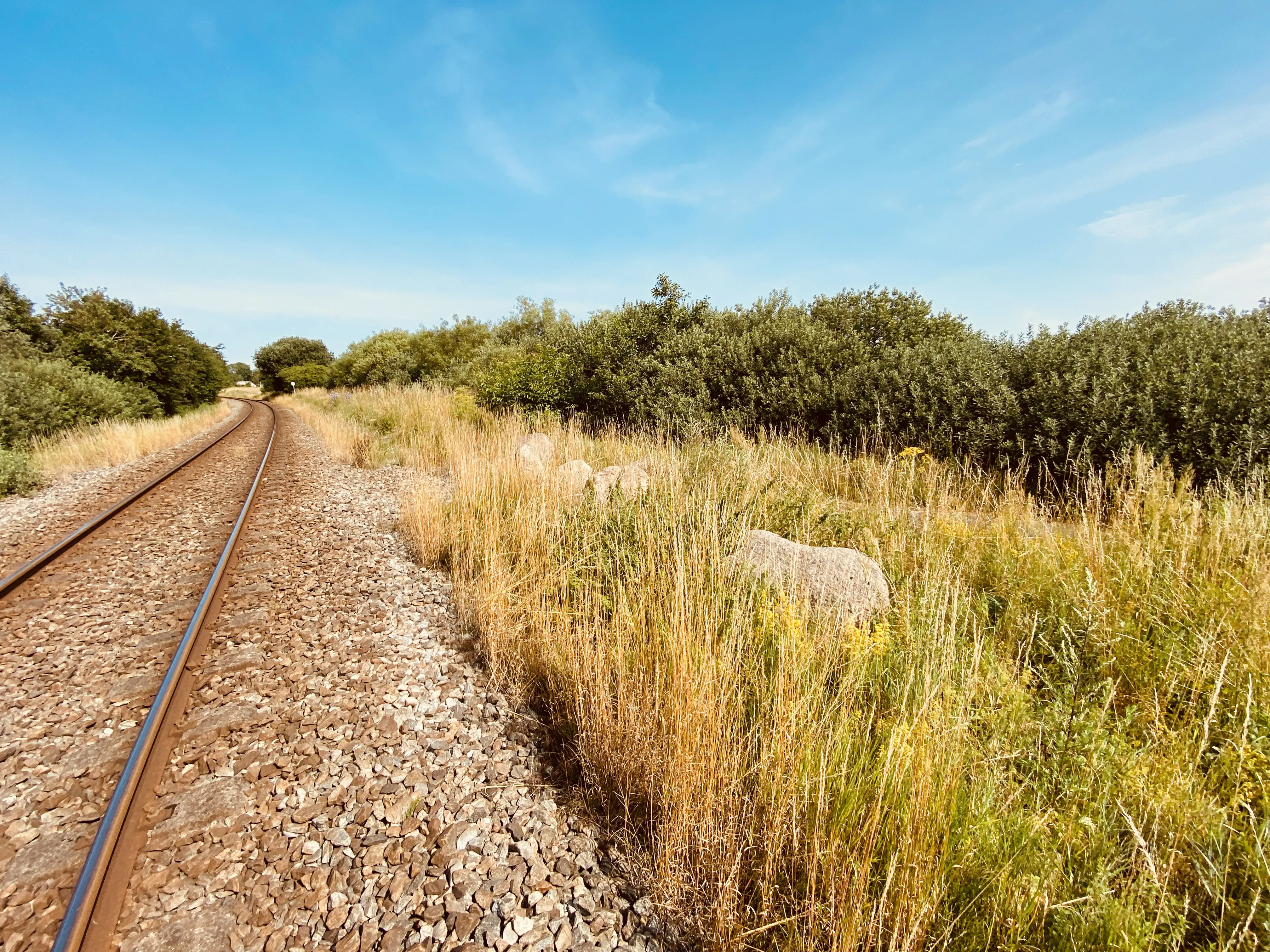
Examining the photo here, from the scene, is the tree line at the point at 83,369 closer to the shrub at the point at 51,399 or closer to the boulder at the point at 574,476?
the shrub at the point at 51,399

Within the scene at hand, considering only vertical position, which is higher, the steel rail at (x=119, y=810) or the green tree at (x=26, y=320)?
the green tree at (x=26, y=320)

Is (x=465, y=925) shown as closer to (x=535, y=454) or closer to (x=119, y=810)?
(x=119, y=810)

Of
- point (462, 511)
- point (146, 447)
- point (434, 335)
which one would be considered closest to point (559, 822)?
point (462, 511)

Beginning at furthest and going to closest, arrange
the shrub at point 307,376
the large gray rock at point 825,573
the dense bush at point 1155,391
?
1. the shrub at point 307,376
2. the dense bush at point 1155,391
3. the large gray rock at point 825,573

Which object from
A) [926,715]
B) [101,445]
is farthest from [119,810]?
[101,445]

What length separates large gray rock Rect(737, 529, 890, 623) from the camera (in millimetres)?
3203

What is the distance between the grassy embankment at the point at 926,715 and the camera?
162 cm

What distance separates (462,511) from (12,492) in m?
9.72

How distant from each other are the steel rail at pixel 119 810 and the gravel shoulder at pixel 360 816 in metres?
0.11

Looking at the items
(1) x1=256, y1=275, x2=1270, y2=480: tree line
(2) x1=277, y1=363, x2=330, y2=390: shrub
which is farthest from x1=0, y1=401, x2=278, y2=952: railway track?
(2) x1=277, y1=363, x2=330, y2=390: shrub

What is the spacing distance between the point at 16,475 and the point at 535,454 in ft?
30.2

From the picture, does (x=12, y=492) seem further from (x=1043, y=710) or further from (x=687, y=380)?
(x=1043, y=710)


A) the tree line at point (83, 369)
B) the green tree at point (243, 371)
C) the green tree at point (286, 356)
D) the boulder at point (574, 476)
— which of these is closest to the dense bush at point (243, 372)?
the green tree at point (243, 371)

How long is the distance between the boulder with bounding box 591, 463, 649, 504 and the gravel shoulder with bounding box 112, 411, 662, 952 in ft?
6.38
